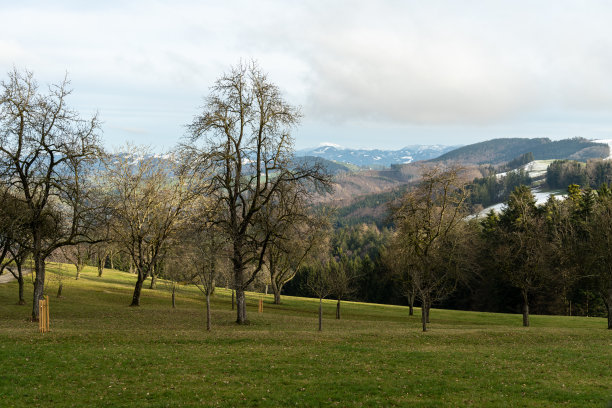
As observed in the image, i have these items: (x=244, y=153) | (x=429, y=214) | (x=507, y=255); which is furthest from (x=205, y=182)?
(x=507, y=255)

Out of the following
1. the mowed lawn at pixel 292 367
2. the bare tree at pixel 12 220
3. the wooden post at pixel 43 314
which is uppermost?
the bare tree at pixel 12 220

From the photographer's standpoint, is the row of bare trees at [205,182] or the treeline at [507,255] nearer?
the row of bare trees at [205,182]

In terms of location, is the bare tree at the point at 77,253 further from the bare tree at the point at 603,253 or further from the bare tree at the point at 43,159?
the bare tree at the point at 603,253

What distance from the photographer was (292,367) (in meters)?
18.8

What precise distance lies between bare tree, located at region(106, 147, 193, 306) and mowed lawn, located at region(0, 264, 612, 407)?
1154 centimetres

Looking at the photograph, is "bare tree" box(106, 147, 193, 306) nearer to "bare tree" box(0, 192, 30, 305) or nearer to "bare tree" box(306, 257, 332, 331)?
"bare tree" box(0, 192, 30, 305)

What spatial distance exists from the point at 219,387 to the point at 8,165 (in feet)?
75.8

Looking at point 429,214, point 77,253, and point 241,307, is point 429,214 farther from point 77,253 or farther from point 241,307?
point 77,253

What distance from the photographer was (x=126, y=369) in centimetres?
1772

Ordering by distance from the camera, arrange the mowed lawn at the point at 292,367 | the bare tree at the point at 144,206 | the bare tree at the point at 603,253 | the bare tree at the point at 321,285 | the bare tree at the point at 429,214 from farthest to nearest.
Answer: the bare tree at the point at 144,206 → the bare tree at the point at 429,214 → the bare tree at the point at 603,253 → the bare tree at the point at 321,285 → the mowed lawn at the point at 292,367

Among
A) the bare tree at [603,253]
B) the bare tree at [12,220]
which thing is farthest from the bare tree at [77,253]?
the bare tree at [603,253]

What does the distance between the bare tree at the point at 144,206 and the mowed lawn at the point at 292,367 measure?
454 inches

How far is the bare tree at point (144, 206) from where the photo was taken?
1665 inches

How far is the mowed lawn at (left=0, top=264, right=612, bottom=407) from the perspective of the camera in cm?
1467
